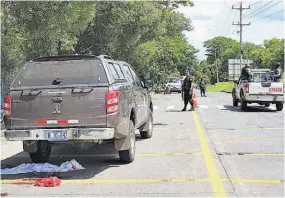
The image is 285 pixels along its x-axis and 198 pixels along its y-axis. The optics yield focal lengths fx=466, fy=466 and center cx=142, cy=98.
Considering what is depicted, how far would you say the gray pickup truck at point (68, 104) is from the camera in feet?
24.9

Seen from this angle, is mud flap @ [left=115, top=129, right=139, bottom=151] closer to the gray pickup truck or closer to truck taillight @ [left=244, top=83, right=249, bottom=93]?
the gray pickup truck

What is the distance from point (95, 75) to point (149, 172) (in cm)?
188

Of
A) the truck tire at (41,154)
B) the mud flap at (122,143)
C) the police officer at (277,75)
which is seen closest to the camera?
the mud flap at (122,143)

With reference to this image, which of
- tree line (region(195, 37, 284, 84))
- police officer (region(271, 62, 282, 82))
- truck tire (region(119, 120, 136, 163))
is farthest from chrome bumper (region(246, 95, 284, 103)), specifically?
tree line (region(195, 37, 284, 84))

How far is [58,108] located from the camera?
25.1 feet

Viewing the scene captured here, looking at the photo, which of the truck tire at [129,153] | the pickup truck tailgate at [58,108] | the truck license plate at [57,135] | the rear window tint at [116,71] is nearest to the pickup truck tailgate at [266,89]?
the rear window tint at [116,71]

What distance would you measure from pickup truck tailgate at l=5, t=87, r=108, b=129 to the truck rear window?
28cm

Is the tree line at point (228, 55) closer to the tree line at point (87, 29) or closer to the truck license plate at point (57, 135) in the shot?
the tree line at point (87, 29)

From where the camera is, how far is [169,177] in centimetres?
740

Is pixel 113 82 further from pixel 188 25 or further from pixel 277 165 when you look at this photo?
pixel 188 25

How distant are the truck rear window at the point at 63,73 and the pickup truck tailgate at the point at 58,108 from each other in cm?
28

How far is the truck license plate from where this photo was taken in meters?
7.58

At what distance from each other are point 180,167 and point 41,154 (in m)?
2.73

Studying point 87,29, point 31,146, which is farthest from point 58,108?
point 87,29
